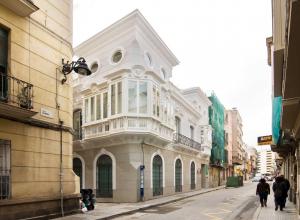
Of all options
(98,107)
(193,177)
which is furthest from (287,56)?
(193,177)

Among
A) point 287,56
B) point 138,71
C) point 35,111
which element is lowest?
point 35,111

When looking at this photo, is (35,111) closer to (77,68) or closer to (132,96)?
(77,68)

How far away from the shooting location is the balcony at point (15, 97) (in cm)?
1079

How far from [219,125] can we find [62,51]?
38.0 meters

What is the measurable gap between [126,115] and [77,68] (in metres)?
7.66

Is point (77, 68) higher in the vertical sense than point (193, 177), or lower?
higher

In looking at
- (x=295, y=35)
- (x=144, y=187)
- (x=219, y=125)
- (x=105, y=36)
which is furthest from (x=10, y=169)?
(x=219, y=125)

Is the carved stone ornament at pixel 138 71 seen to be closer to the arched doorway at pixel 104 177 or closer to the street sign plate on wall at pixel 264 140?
the arched doorway at pixel 104 177

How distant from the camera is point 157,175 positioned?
24.6 metres

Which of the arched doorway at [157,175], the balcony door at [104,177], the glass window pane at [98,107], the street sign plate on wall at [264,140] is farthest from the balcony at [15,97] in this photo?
the street sign plate on wall at [264,140]

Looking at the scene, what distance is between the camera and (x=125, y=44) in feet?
74.1

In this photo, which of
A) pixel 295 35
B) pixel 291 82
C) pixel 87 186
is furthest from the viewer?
pixel 87 186

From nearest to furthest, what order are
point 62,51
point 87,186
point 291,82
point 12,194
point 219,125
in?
1. point 291,82
2. point 12,194
3. point 62,51
4. point 87,186
5. point 219,125

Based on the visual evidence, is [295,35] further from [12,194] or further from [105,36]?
[105,36]
